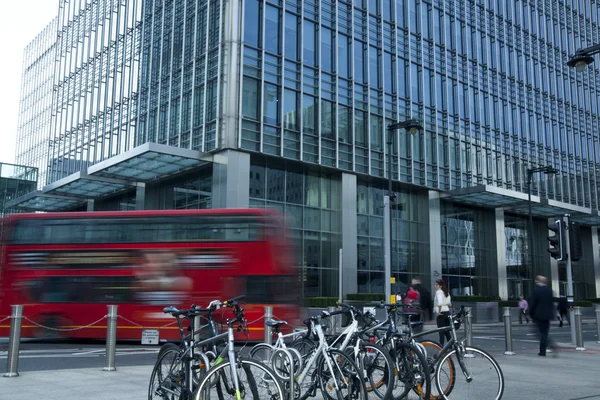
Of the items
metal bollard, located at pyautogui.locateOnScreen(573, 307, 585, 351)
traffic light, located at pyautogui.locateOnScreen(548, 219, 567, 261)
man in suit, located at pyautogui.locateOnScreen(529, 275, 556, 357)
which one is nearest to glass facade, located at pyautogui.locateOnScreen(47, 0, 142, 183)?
traffic light, located at pyautogui.locateOnScreen(548, 219, 567, 261)

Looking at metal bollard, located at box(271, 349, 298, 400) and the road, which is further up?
metal bollard, located at box(271, 349, 298, 400)

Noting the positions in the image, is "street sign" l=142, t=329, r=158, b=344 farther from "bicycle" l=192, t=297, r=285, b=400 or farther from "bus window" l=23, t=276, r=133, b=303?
"bus window" l=23, t=276, r=133, b=303

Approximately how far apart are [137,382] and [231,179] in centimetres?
1873

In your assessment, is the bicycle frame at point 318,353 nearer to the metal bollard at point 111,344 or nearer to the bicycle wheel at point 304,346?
the bicycle wheel at point 304,346

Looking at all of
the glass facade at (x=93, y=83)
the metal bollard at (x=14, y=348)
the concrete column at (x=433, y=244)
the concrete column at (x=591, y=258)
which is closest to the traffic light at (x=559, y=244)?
the metal bollard at (x=14, y=348)

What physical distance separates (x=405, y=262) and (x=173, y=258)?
21.6 m

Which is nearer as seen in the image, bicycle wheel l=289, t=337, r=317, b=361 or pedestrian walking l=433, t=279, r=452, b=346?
bicycle wheel l=289, t=337, r=317, b=361

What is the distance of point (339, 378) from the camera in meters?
6.34

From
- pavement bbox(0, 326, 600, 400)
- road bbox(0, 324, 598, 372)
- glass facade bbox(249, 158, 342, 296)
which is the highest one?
glass facade bbox(249, 158, 342, 296)

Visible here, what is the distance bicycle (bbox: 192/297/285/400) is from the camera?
537cm

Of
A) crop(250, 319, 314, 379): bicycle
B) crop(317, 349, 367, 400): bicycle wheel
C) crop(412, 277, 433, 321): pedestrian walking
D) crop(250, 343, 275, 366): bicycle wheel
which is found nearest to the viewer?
crop(317, 349, 367, 400): bicycle wheel

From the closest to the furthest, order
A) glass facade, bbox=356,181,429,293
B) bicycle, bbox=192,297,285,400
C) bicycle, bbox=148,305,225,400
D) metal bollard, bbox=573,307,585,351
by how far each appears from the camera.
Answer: bicycle, bbox=192,297,285,400 → bicycle, bbox=148,305,225,400 → metal bollard, bbox=573,307,585,351 → glass facade, bbox=356,181,429,293

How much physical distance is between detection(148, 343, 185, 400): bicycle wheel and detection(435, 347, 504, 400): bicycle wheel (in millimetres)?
3080

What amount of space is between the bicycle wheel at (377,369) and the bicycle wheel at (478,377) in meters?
0.86
